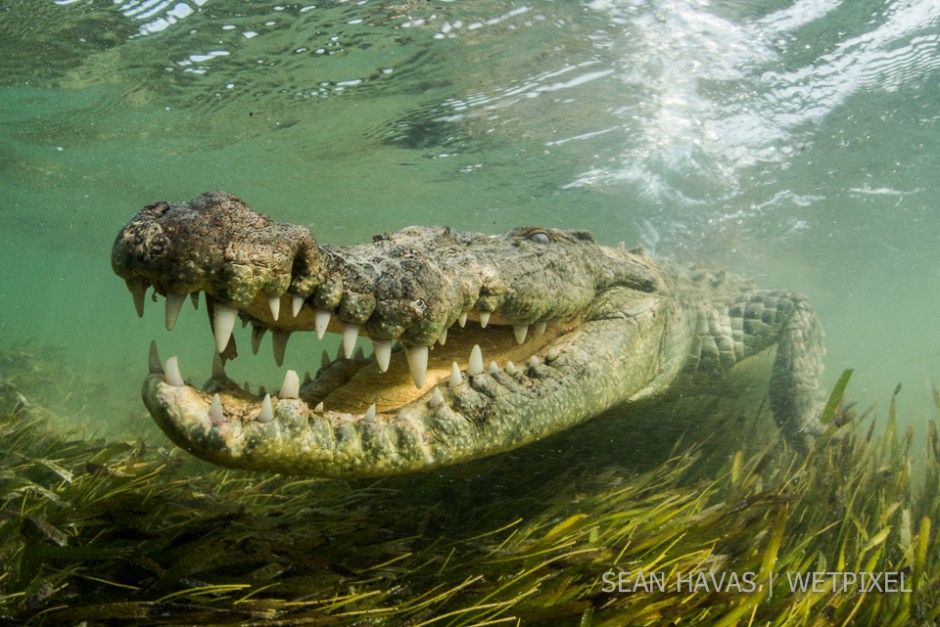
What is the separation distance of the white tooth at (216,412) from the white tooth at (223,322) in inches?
8.9

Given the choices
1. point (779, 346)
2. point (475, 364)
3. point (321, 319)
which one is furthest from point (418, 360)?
point (779, 346)

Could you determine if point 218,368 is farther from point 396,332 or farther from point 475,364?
point 475,364

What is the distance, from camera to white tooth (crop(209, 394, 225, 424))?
5.94 feet

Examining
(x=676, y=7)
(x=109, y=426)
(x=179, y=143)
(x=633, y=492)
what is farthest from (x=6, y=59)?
(x=633, y=492)

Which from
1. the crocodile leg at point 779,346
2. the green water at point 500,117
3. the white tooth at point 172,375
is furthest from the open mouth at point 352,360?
the green water at point 500,117

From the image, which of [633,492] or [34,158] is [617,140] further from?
[34,158]

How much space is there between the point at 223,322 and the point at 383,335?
0.59 meters

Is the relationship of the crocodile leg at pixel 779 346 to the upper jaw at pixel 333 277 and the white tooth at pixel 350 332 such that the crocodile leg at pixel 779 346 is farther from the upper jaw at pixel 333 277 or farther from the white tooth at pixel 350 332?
the white tooth at pixel 350 332

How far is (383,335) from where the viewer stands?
2.20 meters

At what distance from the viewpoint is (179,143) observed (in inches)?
579

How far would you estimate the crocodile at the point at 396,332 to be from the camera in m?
1.82

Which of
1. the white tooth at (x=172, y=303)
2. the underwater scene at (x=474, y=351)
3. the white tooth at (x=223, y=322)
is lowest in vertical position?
the underwater scene at (x=474, y=351)

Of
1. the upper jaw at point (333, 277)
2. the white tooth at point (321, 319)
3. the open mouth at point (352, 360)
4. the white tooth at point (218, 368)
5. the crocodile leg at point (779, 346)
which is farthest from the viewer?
the crocodile leg at point (779, 346)

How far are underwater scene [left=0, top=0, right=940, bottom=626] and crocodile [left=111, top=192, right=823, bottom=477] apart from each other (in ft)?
0.04
